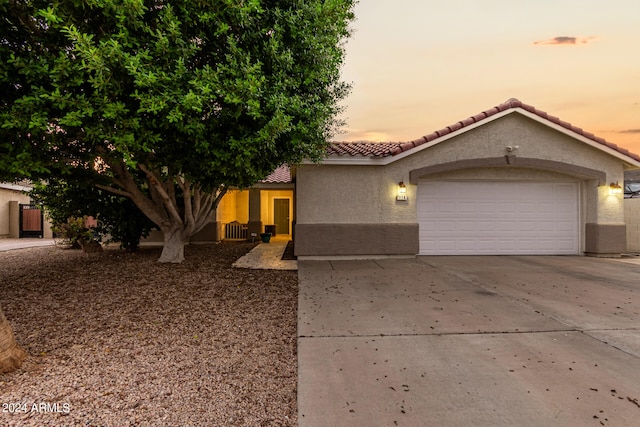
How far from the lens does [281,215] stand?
66.9 ft

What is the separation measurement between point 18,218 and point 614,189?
27.9 m

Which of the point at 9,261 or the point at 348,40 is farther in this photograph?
the point at 9,261

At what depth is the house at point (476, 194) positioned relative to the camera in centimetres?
980

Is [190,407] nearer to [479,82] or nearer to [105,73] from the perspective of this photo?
[105,73]

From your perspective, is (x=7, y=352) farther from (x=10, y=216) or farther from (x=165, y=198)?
(x=10, y=216)

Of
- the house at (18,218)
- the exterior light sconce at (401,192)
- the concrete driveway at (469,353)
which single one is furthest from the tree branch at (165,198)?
the house at (18,218)

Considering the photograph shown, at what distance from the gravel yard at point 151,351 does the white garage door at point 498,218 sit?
5.71 metres

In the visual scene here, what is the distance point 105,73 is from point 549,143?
11464 millimetres

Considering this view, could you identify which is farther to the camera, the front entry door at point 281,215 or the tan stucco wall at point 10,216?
the front entry door at point 281,215

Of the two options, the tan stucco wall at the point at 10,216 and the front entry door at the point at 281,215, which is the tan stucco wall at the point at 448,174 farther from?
the tan stucco wall at the point at 10,216

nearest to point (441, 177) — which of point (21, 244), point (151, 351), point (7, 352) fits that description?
point (151, 351)

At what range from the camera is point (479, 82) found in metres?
13.2

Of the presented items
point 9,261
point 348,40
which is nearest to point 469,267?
point 348,40

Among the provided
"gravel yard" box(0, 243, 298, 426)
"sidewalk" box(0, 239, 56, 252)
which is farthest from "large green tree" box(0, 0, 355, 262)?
"sidewalk" box(0, 239, 56, 252)
